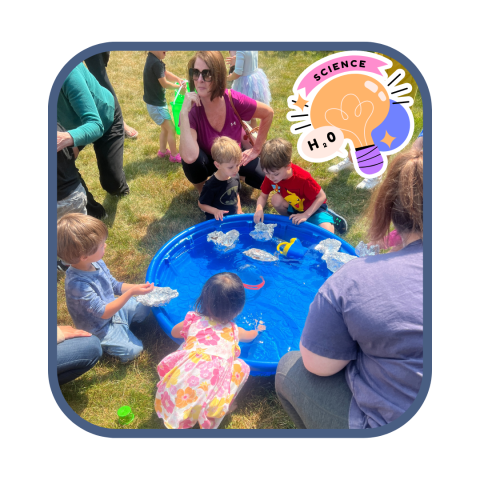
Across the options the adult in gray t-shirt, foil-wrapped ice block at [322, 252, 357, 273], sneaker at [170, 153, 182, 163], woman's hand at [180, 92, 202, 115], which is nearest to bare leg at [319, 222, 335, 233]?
foil-wrapped ice block at [322, 252, 357, 273]

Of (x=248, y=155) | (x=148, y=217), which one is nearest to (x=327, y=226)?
(x=248, y=155)

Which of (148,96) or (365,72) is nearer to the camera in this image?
(365,72)

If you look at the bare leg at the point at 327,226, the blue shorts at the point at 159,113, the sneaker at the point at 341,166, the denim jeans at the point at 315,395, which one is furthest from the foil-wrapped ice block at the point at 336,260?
the blue shorts at the point at 159,113

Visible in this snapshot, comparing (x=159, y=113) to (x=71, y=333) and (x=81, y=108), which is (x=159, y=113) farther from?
(x=71, y=333)

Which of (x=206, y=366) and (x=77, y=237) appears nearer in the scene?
(x=206, y=366)

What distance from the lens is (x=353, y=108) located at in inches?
132

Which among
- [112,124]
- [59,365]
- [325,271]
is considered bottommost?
[59,365]

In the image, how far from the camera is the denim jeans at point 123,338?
105 inches

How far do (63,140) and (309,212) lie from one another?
2167 mm

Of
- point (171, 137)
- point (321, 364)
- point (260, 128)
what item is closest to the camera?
point (321, 364)

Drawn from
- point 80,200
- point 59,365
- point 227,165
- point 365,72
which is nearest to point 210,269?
point 227,165
